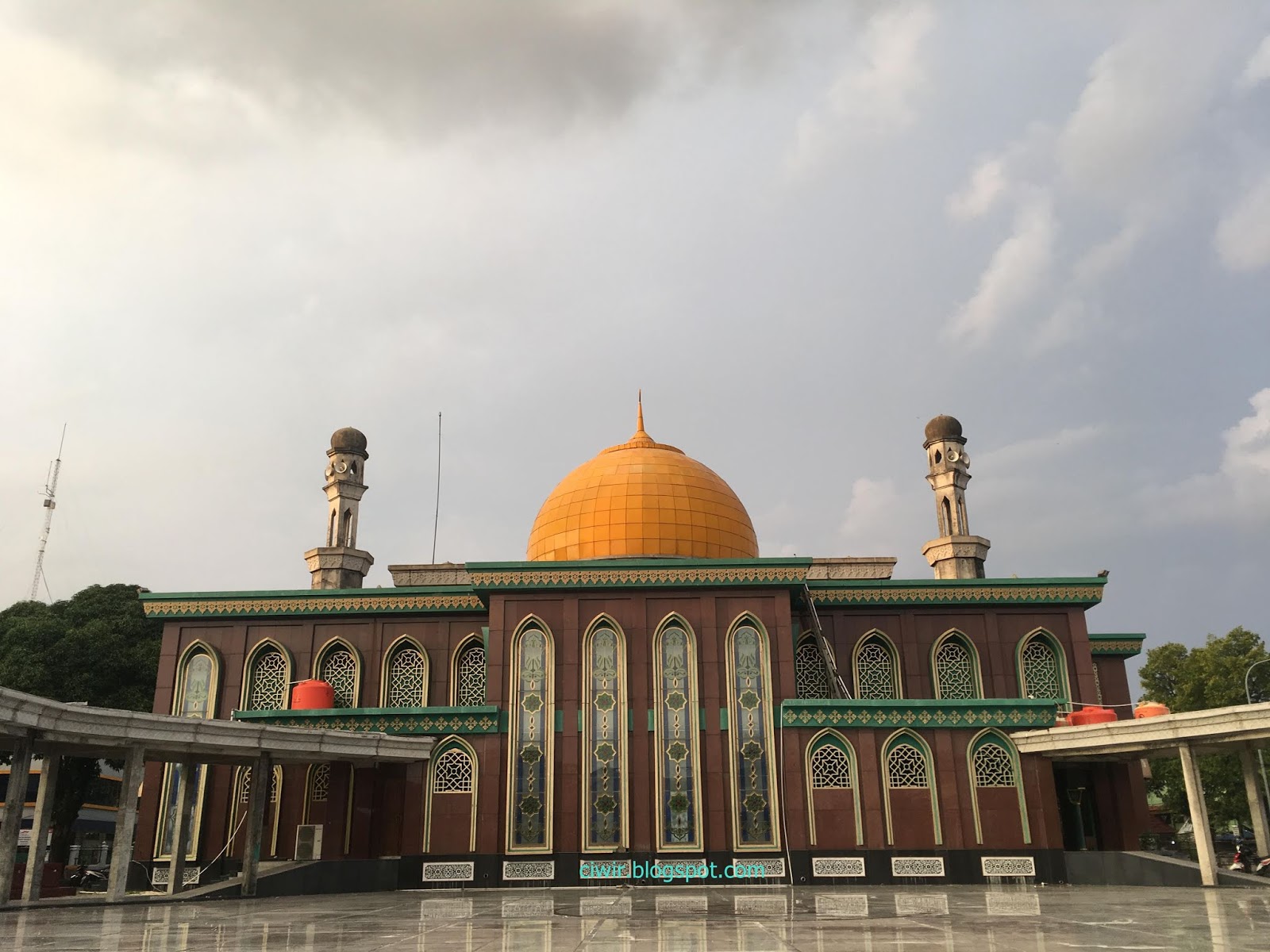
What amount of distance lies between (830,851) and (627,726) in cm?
660

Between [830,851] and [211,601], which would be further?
[211,601]

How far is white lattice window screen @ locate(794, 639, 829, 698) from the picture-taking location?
33250 millimetres

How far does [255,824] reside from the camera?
25047mm

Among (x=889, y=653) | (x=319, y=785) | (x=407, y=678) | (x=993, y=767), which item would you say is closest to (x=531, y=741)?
(x=407, y=678)

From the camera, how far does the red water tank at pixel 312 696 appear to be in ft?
99.3

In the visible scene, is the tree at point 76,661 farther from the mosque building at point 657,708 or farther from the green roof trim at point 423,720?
the green roof trim at point 423,720

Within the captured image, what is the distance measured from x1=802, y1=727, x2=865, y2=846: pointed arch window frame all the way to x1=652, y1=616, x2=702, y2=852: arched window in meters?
3.08

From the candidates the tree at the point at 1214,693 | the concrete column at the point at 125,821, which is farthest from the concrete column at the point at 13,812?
the tree at the point at 1214,693

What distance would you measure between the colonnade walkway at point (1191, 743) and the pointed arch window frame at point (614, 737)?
11.1 m

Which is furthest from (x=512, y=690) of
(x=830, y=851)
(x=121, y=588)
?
(x=121, y=588)

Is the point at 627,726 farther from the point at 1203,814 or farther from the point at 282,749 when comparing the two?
the point at 1203,814

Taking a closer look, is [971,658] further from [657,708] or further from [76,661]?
[76,661]

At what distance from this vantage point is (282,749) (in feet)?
83.6

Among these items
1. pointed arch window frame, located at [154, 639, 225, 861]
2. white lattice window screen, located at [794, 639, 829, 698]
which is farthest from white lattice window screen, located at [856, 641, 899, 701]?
pointed arch window frame, located at [154, 639, 225, 861]
